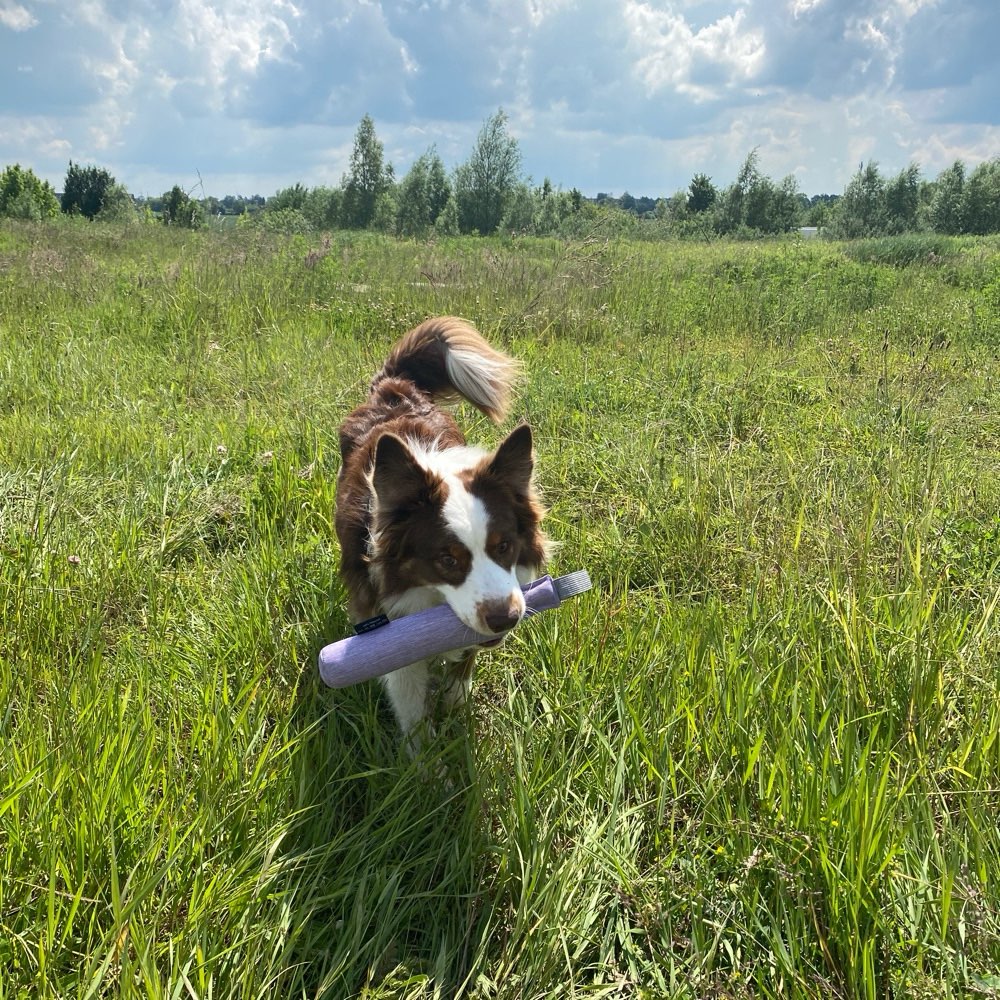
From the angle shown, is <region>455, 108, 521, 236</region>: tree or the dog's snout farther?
<region>455, 108, 521, 236</region>: tree

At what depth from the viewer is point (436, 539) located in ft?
7.55

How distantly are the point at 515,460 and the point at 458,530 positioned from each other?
37 cm

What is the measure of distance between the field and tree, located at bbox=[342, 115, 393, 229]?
42250mm

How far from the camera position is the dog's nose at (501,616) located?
204 cm

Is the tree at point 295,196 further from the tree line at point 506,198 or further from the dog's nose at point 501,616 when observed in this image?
the dog's nose at point 501,616

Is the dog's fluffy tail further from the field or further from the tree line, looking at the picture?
the tree line

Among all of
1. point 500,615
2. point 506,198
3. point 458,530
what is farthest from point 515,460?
point 506,198

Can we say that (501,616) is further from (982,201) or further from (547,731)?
(982,201)

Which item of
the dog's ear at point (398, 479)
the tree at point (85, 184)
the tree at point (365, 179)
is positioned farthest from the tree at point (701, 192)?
the dog's ear at point (398, 479)

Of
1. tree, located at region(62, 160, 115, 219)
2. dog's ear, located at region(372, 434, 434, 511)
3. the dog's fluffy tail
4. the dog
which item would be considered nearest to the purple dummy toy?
the dog

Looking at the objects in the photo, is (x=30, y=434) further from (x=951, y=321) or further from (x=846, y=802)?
(x=951, y=321)

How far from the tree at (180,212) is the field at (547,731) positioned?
642 centimetres

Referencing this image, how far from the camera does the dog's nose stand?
80.5 inches

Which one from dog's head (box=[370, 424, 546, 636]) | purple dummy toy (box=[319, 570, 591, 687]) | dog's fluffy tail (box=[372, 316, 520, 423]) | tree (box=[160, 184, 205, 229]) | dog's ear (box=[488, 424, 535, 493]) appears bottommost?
purple dummy toy (box=[319, 570, 591, 687])
